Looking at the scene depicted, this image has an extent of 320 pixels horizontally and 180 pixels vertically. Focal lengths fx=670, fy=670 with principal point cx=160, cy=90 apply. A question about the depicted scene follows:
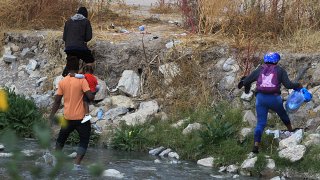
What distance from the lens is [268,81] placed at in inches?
330

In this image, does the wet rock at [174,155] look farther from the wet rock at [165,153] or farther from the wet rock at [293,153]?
the wet rock at [293,153]

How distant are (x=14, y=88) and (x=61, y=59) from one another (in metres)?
1.23

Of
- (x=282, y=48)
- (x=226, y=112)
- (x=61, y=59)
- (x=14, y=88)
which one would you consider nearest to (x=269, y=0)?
(x=282, y=48)

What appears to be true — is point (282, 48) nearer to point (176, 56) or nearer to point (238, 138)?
point (176, 56)

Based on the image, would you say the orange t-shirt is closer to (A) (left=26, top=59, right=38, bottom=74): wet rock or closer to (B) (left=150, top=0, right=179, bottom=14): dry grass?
(A) (left=26, top=59, right=38, bottom=74): wet rock

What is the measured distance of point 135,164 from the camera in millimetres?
8703

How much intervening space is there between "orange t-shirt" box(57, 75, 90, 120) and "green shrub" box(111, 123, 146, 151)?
2193mm

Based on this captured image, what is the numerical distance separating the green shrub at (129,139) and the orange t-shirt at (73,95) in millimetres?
2193

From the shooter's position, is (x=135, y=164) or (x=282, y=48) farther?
(x=282, y=48)

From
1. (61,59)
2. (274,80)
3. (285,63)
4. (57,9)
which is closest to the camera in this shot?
(274,80)

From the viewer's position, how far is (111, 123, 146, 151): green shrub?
9.62m

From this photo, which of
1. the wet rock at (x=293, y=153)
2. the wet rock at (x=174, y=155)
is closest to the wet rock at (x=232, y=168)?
the wet rock at (x=293, y=153)

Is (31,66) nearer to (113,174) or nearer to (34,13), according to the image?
(34,13)

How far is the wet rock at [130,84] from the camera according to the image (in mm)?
11250
